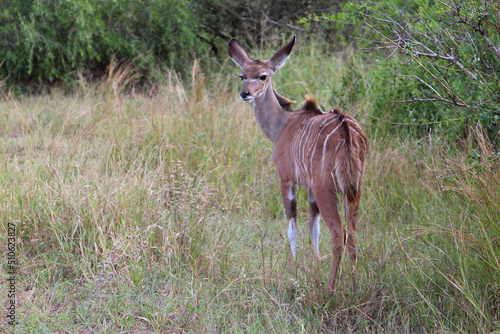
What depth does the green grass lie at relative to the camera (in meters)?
2.89

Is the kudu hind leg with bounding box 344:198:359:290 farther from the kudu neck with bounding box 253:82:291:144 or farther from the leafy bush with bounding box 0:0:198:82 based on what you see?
the leafy bush with bounding box 0:0:198:82

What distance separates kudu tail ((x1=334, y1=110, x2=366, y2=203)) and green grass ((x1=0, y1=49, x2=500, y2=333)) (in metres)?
0.40

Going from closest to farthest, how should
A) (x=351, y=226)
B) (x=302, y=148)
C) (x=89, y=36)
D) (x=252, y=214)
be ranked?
(x=351, y=226), (x=302, y=148), (x=252, y=214), (x=89, y=36)

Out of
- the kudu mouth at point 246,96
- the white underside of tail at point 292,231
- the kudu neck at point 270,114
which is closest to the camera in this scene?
the white underside of tail at point 292,231

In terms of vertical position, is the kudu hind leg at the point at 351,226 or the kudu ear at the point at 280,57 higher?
the kudu ear at the point at 280,57

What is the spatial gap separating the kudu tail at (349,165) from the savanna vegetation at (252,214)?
218 mm

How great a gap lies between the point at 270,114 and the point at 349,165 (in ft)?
4.09

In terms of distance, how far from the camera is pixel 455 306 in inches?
111

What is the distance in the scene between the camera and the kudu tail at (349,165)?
3100 millimetres

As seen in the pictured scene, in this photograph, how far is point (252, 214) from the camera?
4.65 m

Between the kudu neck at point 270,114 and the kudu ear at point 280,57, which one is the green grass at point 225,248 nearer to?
the kudu neck at point 270,114

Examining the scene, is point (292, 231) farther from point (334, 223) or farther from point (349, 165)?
point (349, 165)

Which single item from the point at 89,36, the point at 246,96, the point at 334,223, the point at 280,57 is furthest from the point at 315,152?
the point at 89,36

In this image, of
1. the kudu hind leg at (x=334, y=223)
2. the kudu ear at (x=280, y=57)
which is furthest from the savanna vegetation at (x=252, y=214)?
the kudu ear at (x=280, y=57)
